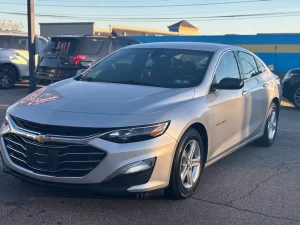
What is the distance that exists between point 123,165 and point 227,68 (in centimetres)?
237

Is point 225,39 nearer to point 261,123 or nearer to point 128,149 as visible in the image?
point 261,123

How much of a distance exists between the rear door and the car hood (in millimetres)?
1549

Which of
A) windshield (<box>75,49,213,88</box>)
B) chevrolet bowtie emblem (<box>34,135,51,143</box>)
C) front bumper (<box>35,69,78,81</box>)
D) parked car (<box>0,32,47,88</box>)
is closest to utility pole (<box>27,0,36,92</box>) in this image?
parked car (<box>0,32,47,88</box>)

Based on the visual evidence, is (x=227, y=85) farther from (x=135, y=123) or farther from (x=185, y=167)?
(x=135, y=123)

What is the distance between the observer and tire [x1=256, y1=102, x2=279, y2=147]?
264 inches

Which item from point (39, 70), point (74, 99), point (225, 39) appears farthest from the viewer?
point (225, 39)

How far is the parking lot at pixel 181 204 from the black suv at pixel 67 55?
710cm

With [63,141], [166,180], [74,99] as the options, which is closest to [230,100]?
[166,180]

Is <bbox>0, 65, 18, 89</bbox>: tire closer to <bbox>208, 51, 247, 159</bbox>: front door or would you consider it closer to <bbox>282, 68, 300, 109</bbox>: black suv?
<bbox>282, 68, 300, 109</bbox>: black suv

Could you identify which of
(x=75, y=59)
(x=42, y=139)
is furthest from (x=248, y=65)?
(x=75, y=59)

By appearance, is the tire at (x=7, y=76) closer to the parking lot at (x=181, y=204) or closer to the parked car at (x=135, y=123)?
the parked car at (x=135, y=123)

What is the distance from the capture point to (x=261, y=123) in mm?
6344

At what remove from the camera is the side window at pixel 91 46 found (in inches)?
473

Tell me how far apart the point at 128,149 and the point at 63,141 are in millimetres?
563
